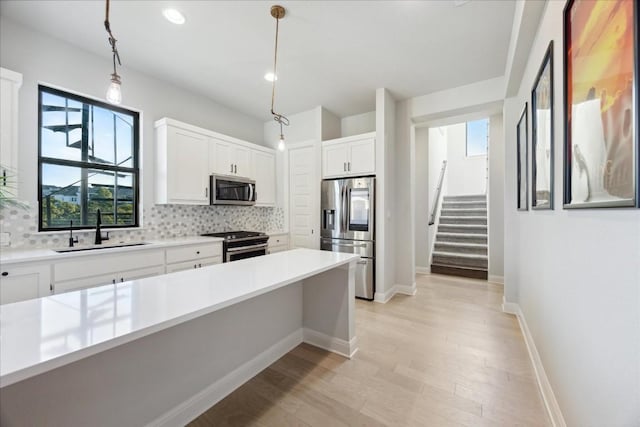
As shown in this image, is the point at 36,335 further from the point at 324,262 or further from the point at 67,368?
the point at 324,262

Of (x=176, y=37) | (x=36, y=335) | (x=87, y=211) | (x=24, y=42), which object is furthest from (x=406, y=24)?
(x=87, y=211)

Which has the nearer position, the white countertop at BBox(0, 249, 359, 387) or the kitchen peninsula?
the white countertop at BBox(0, 249, 359, 387)

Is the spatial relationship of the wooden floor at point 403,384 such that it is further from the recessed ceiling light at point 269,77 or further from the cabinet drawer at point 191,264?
the recessed ceiling light at point 269,77

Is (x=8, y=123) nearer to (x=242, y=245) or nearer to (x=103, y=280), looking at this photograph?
(x=103, y=280)

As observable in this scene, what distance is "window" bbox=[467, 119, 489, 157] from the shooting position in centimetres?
754

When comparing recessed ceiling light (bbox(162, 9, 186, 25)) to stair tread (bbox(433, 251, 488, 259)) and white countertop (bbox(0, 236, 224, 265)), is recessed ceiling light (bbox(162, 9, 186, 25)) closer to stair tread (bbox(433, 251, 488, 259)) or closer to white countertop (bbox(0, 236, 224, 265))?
white countertop (bbox(0, 236, 224, 265))

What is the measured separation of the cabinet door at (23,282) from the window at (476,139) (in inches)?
359

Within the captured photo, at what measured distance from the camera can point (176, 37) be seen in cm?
246

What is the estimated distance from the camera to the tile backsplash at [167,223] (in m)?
2.28

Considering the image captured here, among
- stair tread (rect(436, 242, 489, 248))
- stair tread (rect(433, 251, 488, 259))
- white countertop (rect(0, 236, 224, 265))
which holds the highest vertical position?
white countertop (rect(0, 236, 224, 265))

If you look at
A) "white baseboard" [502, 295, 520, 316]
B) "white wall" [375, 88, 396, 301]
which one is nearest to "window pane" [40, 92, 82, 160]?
"white wall" [375, 88, 396, 301]

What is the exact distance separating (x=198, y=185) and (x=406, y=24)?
2978 millimetres

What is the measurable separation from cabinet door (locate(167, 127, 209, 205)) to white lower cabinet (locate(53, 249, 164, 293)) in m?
0.82

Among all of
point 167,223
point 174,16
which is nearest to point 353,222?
point 167,223
